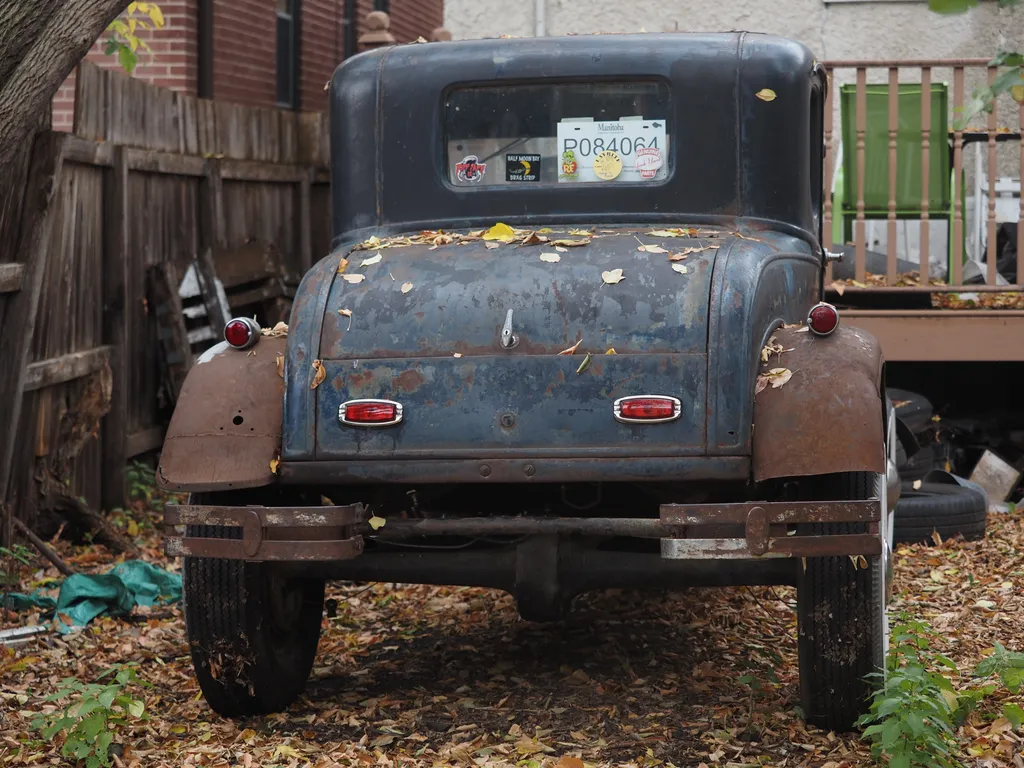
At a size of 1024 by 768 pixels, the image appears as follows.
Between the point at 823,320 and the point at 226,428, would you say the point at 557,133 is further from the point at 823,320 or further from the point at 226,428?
the point at 226,428

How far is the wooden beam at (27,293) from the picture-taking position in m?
6.81

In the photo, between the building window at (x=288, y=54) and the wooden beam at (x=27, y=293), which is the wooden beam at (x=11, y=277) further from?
the building window at (x=288, y=54)

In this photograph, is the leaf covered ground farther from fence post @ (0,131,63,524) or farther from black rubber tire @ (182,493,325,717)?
fence post @ (0,131,63,524)

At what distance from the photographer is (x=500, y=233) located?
5148mm

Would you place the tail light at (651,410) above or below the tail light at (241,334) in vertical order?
below

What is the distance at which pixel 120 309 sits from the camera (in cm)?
841

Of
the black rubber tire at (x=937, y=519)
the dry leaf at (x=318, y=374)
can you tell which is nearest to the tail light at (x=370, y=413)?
the dry leaf at (x=318, y=374)

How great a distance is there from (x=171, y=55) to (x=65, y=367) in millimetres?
5373

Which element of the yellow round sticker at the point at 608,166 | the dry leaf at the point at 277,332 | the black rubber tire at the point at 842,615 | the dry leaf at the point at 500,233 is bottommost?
the black rubber tire at the point at 842,615

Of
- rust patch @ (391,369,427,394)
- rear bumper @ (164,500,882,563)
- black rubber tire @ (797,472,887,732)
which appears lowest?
black rubber tire @ (797,472,887,732)

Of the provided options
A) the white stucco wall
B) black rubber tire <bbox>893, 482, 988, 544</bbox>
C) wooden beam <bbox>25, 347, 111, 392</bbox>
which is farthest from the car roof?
the white stucco wall

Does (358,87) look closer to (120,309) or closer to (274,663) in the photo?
(274,663)

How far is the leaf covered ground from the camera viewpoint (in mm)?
4516

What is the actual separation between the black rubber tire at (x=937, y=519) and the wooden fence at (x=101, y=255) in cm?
442
